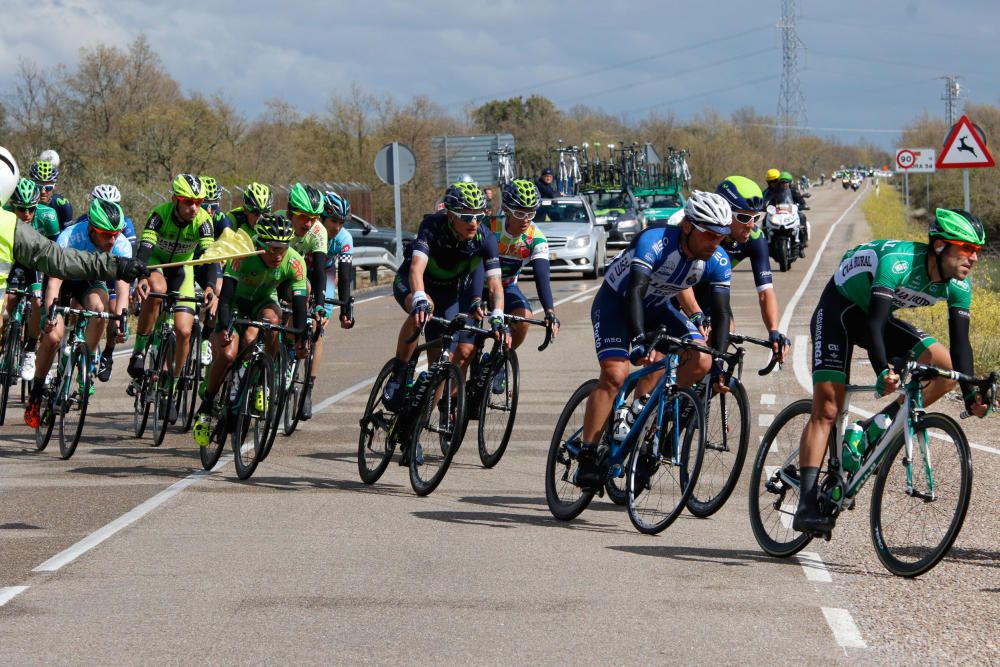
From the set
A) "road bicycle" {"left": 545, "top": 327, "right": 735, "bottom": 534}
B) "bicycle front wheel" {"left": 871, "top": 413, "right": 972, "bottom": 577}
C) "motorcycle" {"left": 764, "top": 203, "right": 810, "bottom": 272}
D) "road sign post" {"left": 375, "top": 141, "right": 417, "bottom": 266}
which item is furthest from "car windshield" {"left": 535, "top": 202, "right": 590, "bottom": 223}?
"bicycle front wheel" {"left": 871, "top": 413, "right": 972, "bottom": 577}

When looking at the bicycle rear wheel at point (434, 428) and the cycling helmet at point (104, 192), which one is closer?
the bicycle rear wheel at point (434, 428)

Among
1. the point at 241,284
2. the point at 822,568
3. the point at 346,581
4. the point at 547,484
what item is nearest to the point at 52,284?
the point at 241,284

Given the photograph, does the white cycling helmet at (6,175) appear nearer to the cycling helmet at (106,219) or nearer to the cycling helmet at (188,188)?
the cycling helmet at (106,219)

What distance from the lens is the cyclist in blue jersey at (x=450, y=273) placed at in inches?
399

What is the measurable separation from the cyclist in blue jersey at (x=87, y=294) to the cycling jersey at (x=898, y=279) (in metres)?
5.75

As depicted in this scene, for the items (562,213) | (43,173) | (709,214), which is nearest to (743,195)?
(709,214)

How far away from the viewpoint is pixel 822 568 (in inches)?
296

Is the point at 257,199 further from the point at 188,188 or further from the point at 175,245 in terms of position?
the point at 175,245

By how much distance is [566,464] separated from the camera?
29.1 ft

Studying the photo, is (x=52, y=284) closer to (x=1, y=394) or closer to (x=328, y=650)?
(x=1, y=394)

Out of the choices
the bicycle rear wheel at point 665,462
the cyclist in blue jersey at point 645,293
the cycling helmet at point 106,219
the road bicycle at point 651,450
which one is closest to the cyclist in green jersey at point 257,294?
the cycling helmet at point 106,219

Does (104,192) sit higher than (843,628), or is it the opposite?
(104,192)

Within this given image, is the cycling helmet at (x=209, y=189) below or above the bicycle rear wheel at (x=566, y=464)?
above

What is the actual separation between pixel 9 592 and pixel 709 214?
3.89m
